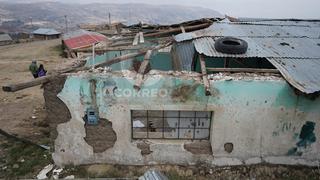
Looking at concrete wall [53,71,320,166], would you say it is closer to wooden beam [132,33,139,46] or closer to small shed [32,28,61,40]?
wooden beam [132,33,139,46]

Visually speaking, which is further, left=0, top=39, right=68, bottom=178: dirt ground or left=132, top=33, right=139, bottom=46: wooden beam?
left=132, top=33, right=139, bottom=46: wooden beam

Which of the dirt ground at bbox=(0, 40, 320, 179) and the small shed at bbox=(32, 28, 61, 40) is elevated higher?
the dirt ground at bbox=(0, 40, 320, 179)

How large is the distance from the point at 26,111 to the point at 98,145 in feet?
21.6

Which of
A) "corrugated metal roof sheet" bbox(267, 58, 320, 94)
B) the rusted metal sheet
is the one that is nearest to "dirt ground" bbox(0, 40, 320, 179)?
"corrugated metal roof sheet" bbox(267, 58, 320, 94)

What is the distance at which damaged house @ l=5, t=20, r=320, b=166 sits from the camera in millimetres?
8352

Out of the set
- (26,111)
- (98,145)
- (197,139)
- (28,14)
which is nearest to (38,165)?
(98,145)

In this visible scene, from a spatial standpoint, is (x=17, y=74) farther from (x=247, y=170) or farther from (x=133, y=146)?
Answer: (x=247, y=170)

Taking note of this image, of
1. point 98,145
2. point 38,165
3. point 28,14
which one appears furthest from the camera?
point 28,14

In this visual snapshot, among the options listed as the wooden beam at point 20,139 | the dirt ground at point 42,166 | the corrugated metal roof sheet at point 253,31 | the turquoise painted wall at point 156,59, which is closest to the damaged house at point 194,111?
the dirt ground at point 42,166

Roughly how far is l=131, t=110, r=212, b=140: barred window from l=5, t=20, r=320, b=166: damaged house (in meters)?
0.03

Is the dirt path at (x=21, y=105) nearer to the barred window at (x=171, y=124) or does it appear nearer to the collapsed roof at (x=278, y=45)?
the barred window at (x=171, y=124)

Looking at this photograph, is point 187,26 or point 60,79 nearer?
point 60,79

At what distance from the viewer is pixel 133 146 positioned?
9.02m

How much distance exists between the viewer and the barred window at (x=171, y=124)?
895 cm
